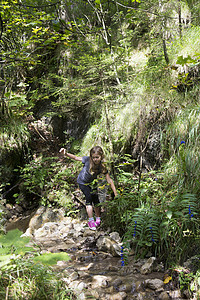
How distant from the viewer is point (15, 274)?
147 centimetres

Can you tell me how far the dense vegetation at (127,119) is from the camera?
242 centimetres

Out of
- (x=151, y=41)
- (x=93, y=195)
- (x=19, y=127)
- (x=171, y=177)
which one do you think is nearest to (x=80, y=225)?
(x=93, y=195)

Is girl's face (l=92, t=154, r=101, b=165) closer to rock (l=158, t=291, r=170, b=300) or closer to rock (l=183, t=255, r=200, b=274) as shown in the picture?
rock (l=183, t=255, r=200, b=274)

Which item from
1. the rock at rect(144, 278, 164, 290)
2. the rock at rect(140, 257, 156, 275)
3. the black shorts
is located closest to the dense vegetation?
the rock at rect(140, 257, 156, 275)

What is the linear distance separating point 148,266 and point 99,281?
1.72 feet

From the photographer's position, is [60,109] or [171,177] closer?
[171,177]

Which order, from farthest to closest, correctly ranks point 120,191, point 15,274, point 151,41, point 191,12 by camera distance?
point 151,41 → point 191,12 → point 120,191 → point 15,274

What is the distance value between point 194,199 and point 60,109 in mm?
4502

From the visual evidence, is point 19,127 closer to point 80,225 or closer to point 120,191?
point 80,225

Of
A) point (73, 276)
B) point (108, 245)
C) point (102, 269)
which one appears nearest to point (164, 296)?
point (102, 269)

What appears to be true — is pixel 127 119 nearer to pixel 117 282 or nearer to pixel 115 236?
pixel 115 236

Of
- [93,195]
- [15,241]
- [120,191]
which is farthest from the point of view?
[93,195]

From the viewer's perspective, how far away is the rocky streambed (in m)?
1.92

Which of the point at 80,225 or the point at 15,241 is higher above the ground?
the point at 15,241
